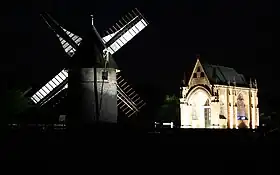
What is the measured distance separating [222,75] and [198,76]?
2784 mm

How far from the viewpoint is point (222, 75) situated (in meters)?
59.3

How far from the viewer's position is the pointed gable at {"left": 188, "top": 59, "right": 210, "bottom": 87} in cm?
5762

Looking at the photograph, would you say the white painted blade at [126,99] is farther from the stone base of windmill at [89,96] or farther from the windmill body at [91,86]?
the stone base of windmill at [89,96]

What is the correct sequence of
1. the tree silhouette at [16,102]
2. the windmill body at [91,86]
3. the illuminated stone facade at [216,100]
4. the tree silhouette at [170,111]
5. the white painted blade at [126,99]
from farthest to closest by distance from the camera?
1. the tree silhouette at [170,111]
2. the illuminated stone facade at [216,100]
3. the tree silhouette at [16,102]
4. the white painted blade at [126,99]
5. the windmill body at [91,86]

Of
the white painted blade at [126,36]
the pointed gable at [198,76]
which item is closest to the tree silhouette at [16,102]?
the white painted blade at [126,36]

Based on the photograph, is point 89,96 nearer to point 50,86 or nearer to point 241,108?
point 50,86

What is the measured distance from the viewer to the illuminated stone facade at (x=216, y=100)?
187 feet

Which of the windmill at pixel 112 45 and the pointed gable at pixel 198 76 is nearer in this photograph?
the windmill at pixel 112 45

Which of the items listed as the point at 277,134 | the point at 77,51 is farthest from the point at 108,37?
the point at 277,134

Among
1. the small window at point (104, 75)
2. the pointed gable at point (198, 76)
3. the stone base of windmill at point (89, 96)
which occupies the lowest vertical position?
the stone base of windmill at point (89, 96)

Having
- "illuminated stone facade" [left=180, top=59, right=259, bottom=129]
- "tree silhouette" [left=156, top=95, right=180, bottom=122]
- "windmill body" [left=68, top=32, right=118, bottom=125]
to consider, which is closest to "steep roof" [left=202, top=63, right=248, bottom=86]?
"illuminated stone facade" [left=180, top=59, right=259, bottom=129]

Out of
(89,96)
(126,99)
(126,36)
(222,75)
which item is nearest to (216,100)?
(222,75)

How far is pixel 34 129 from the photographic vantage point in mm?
32156

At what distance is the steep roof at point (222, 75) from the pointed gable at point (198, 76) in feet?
1.22
